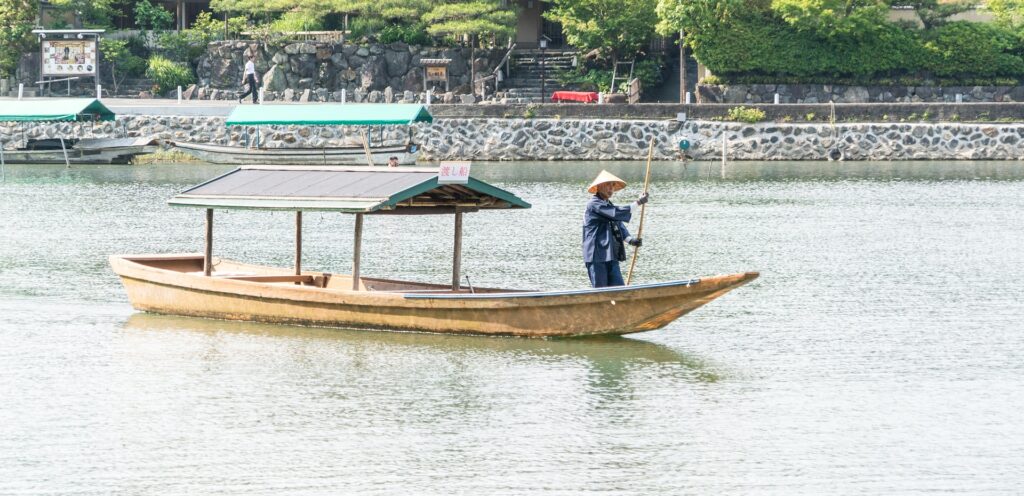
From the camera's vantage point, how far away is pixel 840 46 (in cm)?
4912

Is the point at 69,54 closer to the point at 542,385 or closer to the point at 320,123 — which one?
the point at 320,123

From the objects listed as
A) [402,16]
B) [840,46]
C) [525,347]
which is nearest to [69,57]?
[402,16]

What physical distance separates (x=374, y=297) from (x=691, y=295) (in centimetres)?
376

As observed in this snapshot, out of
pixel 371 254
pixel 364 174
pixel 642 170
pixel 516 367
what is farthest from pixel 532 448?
pixel 642 170

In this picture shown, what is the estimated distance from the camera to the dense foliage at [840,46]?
4853 centimetres

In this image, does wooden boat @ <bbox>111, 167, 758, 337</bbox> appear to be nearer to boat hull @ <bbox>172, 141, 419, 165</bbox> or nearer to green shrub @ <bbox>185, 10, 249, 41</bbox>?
boat hull @ <bbox>172, 141, 419, 165</bbox>

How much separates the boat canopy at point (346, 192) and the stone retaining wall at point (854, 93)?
102 feet

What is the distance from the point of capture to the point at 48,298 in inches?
812

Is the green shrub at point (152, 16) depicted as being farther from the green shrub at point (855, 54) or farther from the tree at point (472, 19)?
the green shrub at point (855, 54)

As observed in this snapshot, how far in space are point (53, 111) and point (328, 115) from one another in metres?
7.78

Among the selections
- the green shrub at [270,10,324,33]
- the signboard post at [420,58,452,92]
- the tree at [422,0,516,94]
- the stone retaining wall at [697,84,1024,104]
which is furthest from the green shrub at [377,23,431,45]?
the stone retaining wall at [697,84,1024,104]

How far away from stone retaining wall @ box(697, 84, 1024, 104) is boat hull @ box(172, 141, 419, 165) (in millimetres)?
11385

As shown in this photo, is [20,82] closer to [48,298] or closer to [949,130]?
[949,130]

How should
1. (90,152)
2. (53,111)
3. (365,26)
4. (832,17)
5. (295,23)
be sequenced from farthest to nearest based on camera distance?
(295,23), (365,26), (832,17), (90,152), (53,111)
